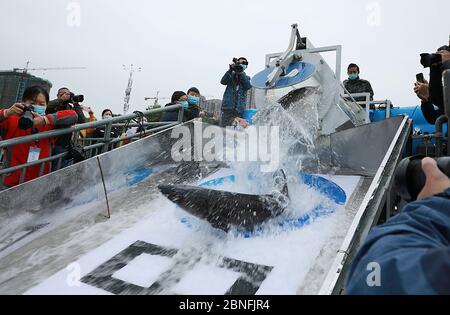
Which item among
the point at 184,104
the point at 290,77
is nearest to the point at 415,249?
the point at 290,77

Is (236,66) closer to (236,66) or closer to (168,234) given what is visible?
(236,66)

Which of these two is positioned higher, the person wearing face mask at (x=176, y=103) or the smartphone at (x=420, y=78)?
the smartphone at (x=420, y=78)

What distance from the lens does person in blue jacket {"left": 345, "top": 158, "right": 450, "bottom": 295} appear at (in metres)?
0.73

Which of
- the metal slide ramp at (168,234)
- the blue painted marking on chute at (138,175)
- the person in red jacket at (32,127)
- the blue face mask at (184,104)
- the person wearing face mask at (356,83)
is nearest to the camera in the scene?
the metal slide ramp at (168,234)

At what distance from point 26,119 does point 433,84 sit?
3520mm

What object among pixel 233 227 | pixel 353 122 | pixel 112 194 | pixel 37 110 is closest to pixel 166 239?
pixel 233 227

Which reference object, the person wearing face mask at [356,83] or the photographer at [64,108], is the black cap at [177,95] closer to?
the photographer at [64,108]

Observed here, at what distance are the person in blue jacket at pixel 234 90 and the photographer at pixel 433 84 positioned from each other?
2880 millimetres

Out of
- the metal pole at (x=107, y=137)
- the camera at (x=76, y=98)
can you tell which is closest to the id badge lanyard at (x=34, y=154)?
the metal pole at (x=107, y=137)

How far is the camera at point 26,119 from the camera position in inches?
112

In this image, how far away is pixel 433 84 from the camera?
2641 mm

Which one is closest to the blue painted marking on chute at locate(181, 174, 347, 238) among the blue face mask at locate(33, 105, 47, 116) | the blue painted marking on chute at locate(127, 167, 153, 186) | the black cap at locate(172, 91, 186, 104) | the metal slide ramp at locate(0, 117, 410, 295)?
the metal slide ramp at locate(0, 117, 410, 295)

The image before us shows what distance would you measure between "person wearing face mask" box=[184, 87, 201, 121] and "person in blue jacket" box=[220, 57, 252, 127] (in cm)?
49

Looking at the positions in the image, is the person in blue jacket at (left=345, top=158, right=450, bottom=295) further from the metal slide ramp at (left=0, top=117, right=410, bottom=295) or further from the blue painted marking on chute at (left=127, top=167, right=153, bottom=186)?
the blue painted marking on chute at (left=127, top=167, right=153, bottom=186)
